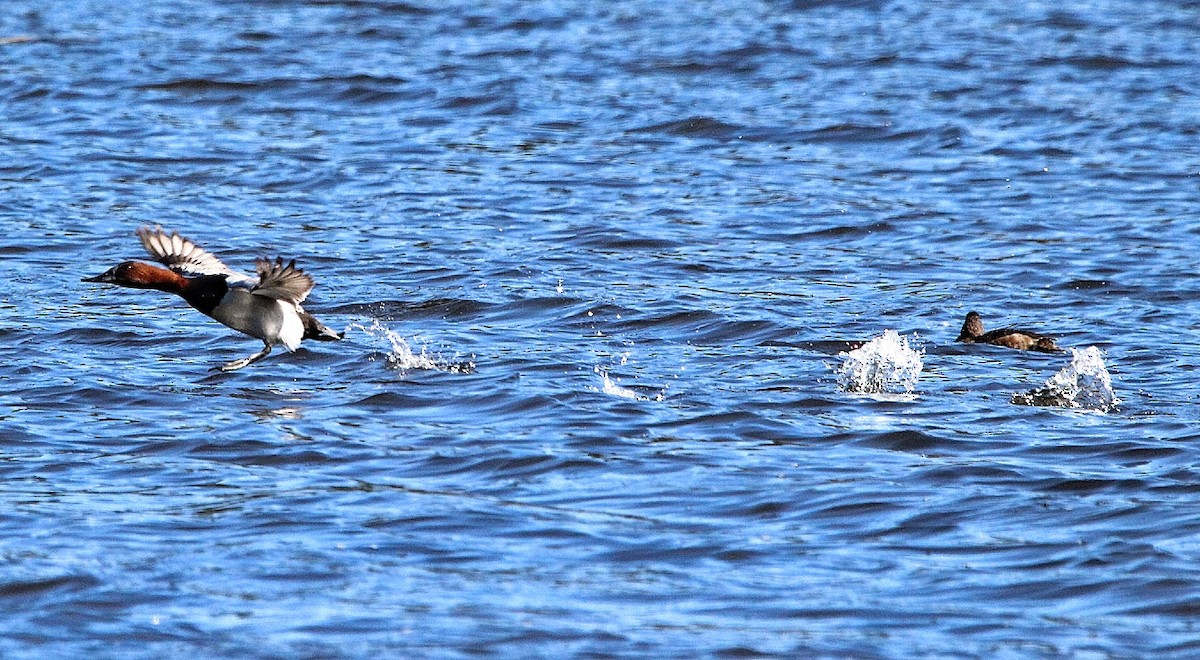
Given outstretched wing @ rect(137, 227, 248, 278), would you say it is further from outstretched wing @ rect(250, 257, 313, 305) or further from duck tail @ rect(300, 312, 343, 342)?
outstretched wing @ rect(250, 257, 313, 305)

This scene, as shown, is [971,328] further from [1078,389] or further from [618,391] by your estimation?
[618,391]

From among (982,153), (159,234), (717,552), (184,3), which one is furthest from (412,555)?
(184,3)

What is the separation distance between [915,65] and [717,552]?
13.5 m

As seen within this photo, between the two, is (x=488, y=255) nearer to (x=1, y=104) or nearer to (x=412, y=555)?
(x=412, y=555)

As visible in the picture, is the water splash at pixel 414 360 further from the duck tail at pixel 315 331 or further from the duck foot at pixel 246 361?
the duck foot at pixel 246 361

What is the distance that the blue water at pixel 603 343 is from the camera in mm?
6273

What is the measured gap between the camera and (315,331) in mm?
9633

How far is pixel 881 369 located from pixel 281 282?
295 centimetres

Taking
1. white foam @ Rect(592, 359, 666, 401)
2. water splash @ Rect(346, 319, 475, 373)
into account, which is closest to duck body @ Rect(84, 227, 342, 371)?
water splash @ Rect(346, 319, 475, 373)

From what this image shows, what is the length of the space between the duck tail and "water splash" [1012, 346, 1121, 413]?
11.2ft

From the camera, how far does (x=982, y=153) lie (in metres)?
15.8

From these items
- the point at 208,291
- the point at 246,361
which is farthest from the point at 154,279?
the point at 246,361

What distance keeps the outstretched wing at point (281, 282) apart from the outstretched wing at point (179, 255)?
0.68m

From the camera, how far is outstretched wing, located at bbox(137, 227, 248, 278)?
9883mm
